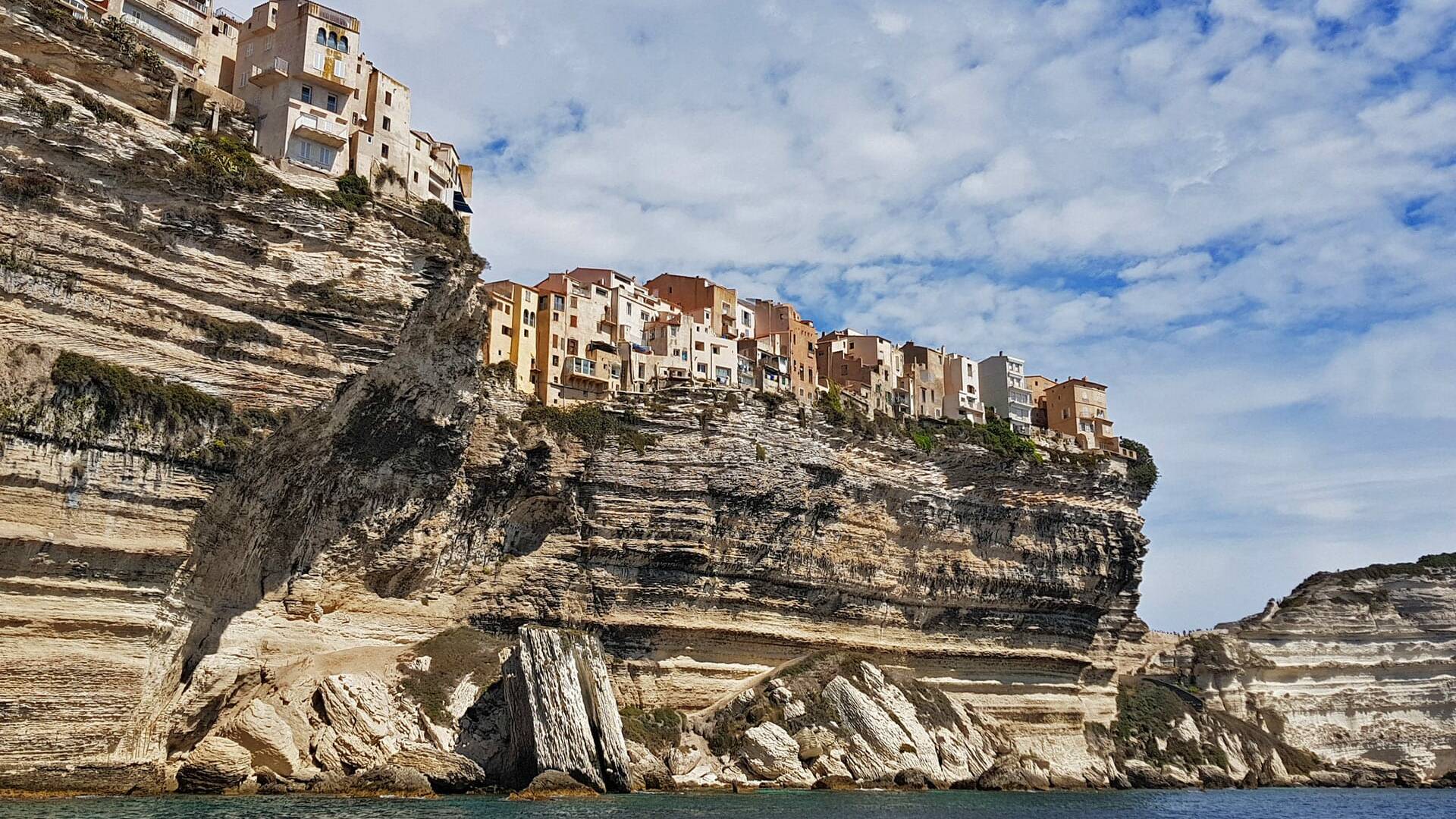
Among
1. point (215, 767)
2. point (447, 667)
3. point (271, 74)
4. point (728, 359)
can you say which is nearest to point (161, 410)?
point (215, 767)

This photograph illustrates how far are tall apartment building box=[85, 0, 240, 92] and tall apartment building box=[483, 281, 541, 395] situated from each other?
13.6 metres

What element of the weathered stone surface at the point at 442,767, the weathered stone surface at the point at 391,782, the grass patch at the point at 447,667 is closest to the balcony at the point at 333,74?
the grass patch at the point at 447,667

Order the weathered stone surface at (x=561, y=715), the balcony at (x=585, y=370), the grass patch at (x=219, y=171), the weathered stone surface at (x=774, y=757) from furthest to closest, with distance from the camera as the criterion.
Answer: the balcony at (x=585, y=370)
the weathered stone surface at (x=774, y=757)
the weathered stone surface at (x=561, y=715)
the grass patch at (x=219, y=171)

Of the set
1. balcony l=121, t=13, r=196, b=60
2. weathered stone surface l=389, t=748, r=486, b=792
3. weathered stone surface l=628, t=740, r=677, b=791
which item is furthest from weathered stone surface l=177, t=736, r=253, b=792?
balcony l=121, t=13, r=196, b=60

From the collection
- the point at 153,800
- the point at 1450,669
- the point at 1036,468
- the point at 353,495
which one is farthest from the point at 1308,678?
the point at 153,800

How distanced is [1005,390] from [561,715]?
4248 cm

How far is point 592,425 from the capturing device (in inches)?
1932

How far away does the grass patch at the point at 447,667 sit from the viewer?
1550 inches

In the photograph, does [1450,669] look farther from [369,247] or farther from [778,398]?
[369,247]

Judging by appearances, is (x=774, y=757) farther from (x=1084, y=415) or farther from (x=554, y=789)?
(x=1084, y=415)

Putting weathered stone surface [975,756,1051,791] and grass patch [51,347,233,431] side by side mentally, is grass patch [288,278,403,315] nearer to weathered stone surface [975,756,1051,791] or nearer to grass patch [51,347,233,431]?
grass patch [51,347,233,431]

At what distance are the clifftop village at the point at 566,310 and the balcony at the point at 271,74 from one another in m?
0.05

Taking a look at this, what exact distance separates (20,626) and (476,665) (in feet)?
53.4

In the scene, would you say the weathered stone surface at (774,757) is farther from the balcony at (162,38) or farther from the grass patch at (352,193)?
the balcony at (162,38)
